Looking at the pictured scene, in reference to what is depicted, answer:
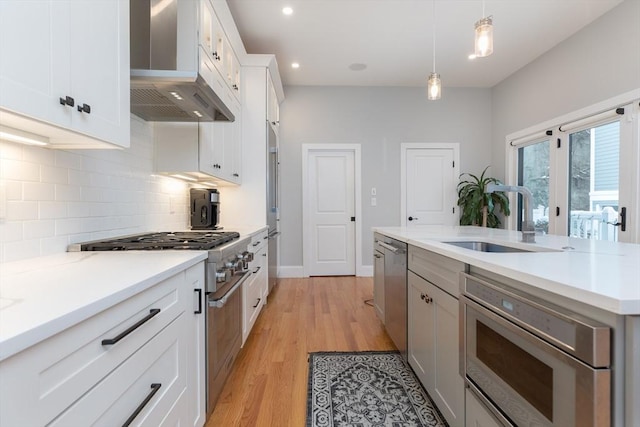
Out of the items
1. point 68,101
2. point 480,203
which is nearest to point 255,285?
point 68,101

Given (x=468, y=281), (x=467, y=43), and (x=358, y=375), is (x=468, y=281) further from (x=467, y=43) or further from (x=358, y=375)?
(x=467, y=43)

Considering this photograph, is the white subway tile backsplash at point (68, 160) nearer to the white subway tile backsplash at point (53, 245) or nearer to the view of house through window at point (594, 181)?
the white subway tile backsplash at point (53, 245)

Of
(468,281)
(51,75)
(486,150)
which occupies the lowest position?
(468,281)

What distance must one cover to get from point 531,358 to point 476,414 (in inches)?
16.9

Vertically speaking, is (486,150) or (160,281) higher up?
(486,150)

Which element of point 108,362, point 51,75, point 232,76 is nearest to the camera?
point 108,362

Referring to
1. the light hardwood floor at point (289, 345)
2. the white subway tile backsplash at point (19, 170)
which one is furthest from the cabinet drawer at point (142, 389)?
the white subway tile backsplash at point (19, 170)

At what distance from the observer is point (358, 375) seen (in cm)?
196

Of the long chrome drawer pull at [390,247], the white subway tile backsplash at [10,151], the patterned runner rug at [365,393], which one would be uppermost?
the white subway tile backsplash at [10,151]

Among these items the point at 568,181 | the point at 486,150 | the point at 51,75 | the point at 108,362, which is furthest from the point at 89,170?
the point at 486,150

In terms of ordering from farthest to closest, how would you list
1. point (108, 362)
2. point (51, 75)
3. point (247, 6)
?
point (247, 6), point (51, 75), point (108, 362)

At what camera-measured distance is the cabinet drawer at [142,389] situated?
0.68m

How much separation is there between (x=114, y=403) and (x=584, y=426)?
1.11m

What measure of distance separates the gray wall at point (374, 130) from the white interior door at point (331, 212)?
7.6 inches
